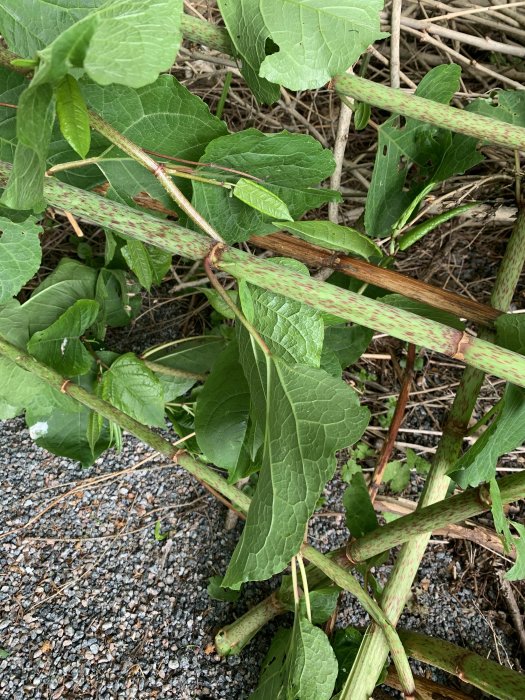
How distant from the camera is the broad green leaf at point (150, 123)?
24.9 inches

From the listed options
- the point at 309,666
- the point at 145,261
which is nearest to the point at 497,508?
the point at 309,666

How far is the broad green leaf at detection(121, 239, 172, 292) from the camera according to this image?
0.80 m

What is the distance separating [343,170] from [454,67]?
355 mm

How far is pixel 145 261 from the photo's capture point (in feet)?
2.67

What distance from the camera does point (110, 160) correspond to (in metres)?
0.67

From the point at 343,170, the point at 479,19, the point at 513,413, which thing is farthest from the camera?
the point at 343,170

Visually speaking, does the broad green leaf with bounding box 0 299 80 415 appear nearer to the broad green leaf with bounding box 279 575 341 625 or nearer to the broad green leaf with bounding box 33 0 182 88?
the broad green leaf with bounding box 279 575 341 625

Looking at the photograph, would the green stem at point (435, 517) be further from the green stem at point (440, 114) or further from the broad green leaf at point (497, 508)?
the green stem at point (440, 114)

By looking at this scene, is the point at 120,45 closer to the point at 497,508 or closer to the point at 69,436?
the point at 497,508

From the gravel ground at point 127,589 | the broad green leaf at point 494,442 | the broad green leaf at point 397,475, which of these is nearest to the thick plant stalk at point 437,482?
the broad green leaf at point 494,442

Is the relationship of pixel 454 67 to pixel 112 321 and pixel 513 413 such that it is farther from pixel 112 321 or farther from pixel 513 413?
pixel 112 321

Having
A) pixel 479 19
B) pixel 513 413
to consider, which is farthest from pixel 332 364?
pixel 479 19

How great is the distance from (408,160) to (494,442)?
369 mm

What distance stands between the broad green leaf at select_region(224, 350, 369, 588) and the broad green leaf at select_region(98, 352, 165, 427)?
1.20 ft
